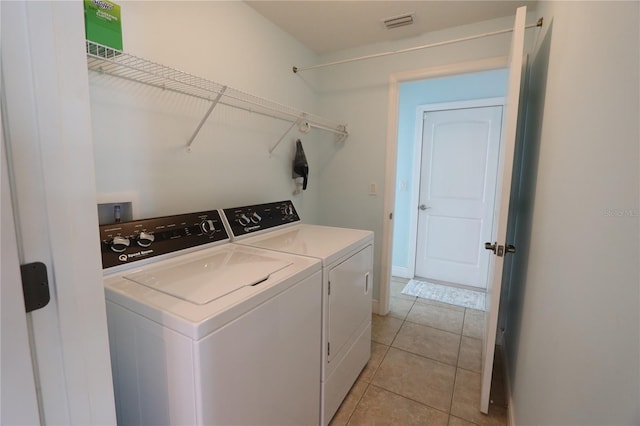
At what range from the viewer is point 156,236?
1315mm

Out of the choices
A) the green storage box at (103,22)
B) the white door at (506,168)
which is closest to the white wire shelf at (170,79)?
the green storage box at (103,22)

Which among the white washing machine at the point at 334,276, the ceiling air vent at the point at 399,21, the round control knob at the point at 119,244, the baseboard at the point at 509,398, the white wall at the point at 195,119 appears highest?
the ceiling air vent at the point at 399,21

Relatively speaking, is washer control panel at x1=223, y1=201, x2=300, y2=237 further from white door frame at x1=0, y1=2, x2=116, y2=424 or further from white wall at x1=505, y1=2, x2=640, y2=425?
white wall at x1=505, y1=2, x2=640, y2=425

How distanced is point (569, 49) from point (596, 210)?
677mm

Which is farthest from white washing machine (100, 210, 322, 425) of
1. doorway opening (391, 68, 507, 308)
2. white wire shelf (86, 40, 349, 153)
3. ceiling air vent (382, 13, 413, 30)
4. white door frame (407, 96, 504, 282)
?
white door frame (407, 96, 504, 282)

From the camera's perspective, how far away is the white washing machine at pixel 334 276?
1.46 m

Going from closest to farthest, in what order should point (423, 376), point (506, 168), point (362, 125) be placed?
1. point (506, 168)
2. point (423, 376)
3. point (362, 125)

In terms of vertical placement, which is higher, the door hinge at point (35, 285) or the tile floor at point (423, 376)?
the door hinge at point (35, 285)

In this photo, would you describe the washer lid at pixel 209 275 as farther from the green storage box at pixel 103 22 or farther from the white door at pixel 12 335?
the green storage box at pixel 103 22

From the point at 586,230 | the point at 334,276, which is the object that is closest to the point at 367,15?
the point at 334,276

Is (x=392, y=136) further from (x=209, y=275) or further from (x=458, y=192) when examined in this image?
(x=209, y=275)

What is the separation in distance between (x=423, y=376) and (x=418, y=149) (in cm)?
242

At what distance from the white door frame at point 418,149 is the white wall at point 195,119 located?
1632 millimetres

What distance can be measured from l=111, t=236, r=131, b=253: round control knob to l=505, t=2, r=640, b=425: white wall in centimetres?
151
